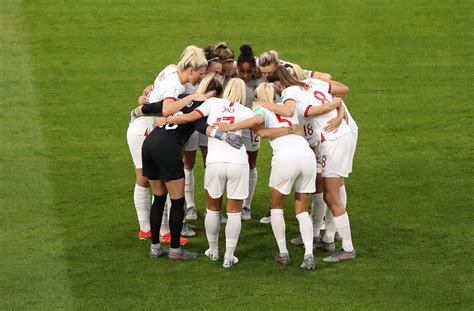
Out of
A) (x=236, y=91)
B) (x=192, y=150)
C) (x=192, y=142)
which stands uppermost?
(x=236, y=91)

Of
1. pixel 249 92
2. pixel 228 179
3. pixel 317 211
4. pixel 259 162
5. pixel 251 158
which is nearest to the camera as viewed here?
pixel 228 179

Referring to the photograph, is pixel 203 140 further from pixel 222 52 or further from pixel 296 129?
pixel 296 129

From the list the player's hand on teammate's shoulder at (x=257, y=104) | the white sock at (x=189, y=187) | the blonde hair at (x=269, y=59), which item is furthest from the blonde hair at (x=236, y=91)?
the white sock at (x=189, y=187)

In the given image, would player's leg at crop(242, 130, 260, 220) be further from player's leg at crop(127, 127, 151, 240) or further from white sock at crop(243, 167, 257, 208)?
player's leg at crop(127, 127, 151, 240)

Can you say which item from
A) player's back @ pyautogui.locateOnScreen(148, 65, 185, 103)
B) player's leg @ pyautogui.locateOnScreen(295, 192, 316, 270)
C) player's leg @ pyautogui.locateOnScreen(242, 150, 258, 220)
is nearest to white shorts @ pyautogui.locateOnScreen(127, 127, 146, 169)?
player's back @ pyautogui.locateOnScreen(148, 65, 185, 103)

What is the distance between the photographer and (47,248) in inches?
519

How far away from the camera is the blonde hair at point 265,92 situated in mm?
12672

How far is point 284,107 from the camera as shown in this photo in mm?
12562

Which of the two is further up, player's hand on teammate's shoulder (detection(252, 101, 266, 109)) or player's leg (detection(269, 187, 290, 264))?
player's hand on teammate's shoulder (detection(252, 101, 266, 109))

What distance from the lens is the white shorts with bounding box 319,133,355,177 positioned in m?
12.8

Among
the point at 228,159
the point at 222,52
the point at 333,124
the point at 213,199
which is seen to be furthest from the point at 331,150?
the point at 222,52

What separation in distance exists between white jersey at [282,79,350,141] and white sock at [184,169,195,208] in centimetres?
181

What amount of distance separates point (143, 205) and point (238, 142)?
1595mm

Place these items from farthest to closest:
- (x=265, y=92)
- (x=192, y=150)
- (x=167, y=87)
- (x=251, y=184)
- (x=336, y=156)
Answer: (x=251, y=184)
(x=192, y=150)
(x=167, y=87)
(x=336, y=156)
(x=265, y=92)
